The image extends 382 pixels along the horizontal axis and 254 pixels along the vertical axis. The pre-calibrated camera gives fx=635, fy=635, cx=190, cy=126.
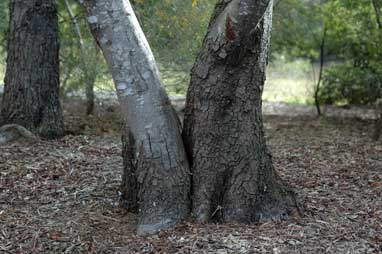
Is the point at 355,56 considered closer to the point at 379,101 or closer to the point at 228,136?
the point at 379,101

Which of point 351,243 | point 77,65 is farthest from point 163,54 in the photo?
point 351,243

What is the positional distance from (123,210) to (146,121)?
78 cm

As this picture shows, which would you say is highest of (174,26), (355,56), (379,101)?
(174,26)

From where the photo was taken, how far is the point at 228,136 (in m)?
4.56

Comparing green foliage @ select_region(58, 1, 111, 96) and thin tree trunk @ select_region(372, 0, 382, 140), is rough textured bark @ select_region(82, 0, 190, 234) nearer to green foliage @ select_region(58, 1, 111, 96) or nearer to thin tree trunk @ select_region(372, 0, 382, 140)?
green foliage @ select_region(58, 1, 111, 96)

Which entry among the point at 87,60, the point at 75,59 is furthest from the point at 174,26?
the point at 75,59

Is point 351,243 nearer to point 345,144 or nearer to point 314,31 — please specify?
point 345,144

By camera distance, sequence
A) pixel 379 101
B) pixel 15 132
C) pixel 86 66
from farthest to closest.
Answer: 1. pixel 379 101
2. pixel 86 66
3. pixel 15 132

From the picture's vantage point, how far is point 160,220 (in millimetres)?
4520

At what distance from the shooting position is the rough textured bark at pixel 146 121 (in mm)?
4453

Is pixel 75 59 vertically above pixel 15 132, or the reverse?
pixel 75 59

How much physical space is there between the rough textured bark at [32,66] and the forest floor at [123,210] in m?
0.44

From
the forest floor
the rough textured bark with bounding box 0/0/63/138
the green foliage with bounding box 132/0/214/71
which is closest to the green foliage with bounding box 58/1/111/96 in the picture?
the green foliage with bounding box 132/0/214/71

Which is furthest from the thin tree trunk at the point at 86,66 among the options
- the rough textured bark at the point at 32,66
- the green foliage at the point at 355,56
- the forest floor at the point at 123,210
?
the green foliage at the point at 355,56
